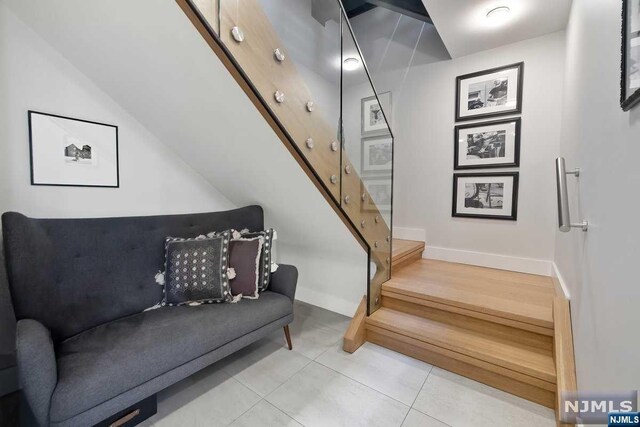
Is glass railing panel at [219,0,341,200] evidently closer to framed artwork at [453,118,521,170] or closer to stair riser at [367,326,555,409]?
stair riser at [367,326,555,409]

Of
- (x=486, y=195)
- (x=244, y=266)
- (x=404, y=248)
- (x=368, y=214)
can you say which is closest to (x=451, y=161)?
(x=486, y=195)

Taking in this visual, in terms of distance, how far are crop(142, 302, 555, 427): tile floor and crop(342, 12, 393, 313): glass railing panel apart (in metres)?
0.54

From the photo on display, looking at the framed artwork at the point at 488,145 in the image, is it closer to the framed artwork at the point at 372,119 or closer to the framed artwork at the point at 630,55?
the framed artwork at the point at 372,119

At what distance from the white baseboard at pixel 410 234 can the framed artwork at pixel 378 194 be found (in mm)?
997

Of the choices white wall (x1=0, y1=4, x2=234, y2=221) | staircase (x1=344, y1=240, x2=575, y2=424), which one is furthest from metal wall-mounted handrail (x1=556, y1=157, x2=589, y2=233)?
white wall (x1=0, y1=4, x2=234, y2=221)

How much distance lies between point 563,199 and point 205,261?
1.99 meters

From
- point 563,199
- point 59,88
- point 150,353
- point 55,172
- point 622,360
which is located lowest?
point 150,353

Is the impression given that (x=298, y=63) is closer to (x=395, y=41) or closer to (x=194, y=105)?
(x=194, y=105)

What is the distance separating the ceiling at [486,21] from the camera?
2025 mm

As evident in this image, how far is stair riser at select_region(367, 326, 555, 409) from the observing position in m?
1.47

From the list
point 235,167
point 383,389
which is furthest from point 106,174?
point 383,389

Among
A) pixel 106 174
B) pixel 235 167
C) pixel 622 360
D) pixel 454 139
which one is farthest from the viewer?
pixel 454 139

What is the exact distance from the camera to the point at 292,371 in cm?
176

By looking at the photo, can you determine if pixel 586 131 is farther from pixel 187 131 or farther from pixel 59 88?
pixel 59 88
